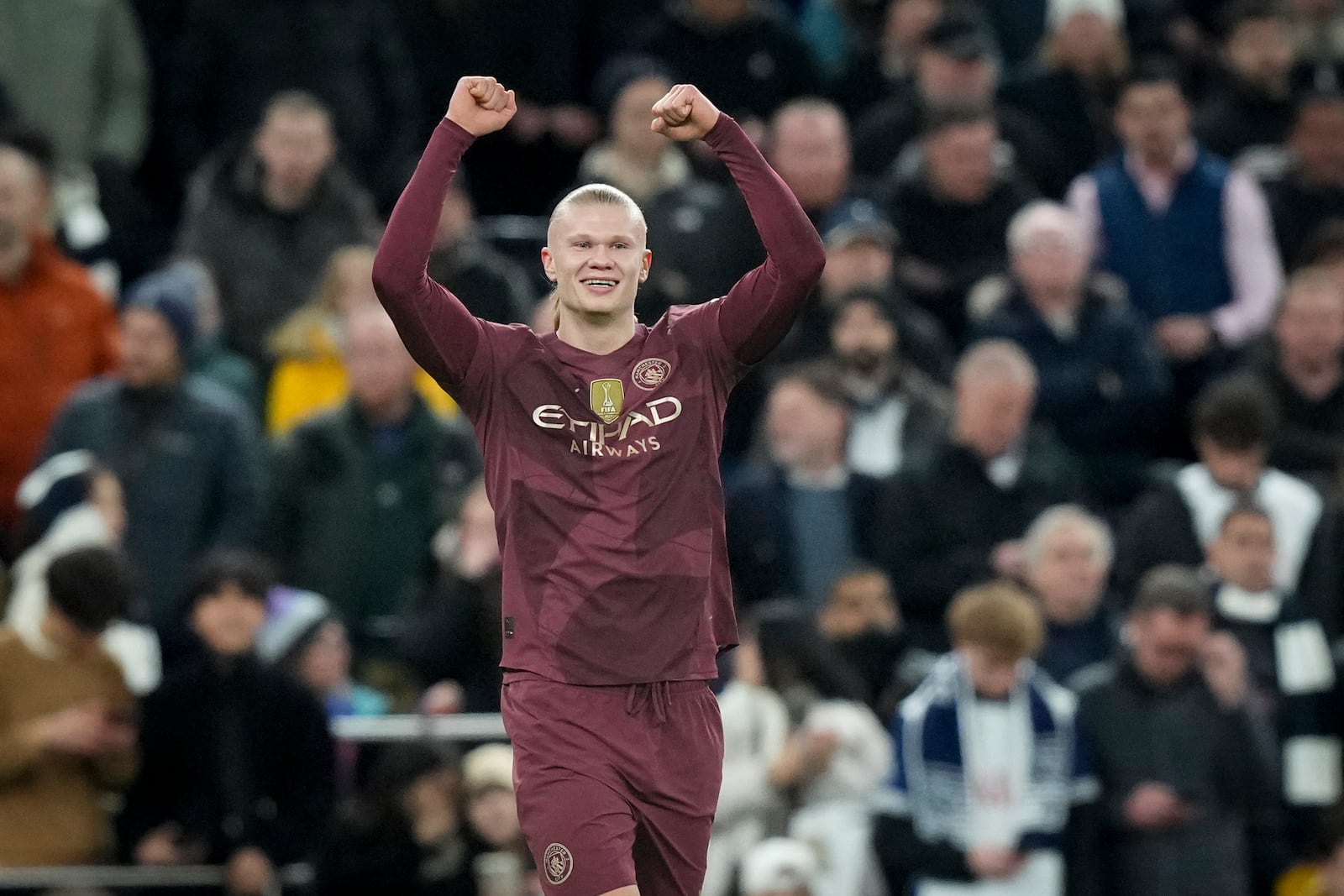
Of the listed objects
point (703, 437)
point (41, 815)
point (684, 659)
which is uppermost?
point (703, 437)

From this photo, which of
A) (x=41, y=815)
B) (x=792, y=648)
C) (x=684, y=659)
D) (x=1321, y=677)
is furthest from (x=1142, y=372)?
(x=684, y=659)

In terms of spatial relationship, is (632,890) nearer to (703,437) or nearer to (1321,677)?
(703,437)

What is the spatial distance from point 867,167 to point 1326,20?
3.04 metres

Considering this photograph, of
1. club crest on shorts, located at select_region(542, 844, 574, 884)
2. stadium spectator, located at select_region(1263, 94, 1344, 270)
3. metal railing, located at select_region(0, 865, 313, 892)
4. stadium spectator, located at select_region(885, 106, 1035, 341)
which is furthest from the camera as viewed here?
stadium spectator, located at select_region(1263, 94, 1344, 270)

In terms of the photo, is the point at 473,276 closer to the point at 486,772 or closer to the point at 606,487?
the point at 486,772

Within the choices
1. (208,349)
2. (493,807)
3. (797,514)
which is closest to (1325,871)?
(797,514)

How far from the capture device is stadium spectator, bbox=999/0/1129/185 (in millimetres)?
13336

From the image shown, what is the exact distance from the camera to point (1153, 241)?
1240cm

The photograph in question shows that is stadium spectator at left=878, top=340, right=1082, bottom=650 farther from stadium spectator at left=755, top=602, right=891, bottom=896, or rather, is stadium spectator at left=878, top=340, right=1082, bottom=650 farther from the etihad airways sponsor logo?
the etihad airways sponsor logo

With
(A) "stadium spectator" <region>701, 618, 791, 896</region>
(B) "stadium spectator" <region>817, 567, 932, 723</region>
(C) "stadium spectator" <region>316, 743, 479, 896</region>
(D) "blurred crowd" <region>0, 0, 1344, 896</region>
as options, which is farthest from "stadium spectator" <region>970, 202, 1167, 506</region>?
(C) "stadium spectator" <region>316, 743, 479, 896</region>

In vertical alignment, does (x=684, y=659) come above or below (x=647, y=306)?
below

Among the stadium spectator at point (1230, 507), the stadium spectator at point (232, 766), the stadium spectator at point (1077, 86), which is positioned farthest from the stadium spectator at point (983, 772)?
the stadium spectator at point (1077, 86)

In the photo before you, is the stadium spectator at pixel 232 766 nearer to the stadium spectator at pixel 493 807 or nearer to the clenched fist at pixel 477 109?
the stadium spectator at pixel 493 807

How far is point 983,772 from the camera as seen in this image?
30.5 ft
